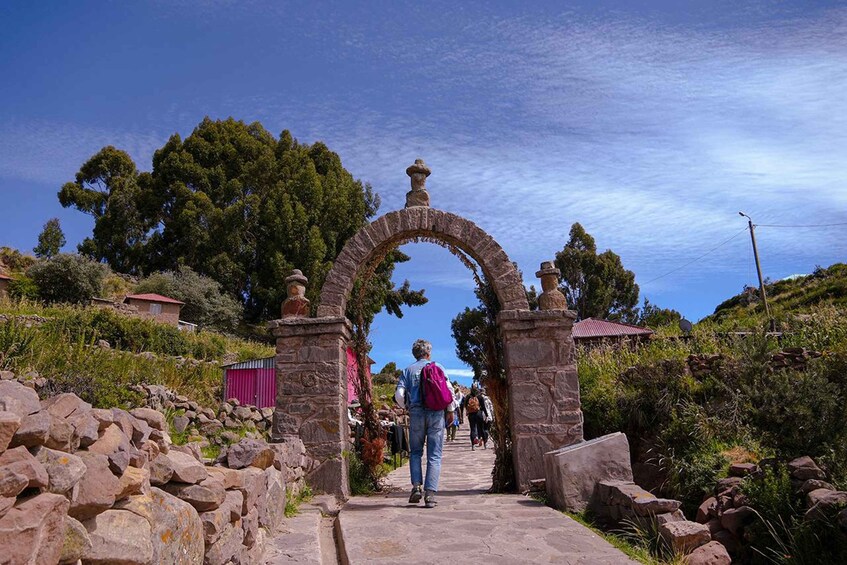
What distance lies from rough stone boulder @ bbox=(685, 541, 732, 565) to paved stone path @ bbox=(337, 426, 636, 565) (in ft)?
2.04

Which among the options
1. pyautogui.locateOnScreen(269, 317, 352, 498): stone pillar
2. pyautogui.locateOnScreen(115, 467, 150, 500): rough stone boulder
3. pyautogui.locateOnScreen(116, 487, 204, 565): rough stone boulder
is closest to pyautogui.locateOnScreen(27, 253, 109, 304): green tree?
pyautogui.locateOnScreen(269, 317, 352, 498): stone pillar

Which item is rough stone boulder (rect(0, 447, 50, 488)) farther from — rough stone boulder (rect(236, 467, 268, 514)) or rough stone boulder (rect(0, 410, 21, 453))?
rough stone boulder (rect(236, 467, 268, 514))

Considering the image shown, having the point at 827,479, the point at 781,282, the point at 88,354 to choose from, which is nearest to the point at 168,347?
the point at 88,354

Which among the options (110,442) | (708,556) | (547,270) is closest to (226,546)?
(110,442)

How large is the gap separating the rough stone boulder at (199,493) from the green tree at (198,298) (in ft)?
86.2

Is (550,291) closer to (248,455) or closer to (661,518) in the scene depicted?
(661,518)

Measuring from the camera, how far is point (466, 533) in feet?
17.1

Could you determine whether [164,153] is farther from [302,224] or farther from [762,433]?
[762,433]

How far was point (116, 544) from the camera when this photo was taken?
92.9 inches

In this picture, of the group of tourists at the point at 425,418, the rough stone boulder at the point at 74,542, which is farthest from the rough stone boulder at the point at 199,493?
the group of tourists at the point at 425,418

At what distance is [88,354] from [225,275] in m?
21.7

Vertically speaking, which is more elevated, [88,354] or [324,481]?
[88,354]

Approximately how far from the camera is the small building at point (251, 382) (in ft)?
61.5

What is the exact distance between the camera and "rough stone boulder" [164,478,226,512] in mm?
3410
